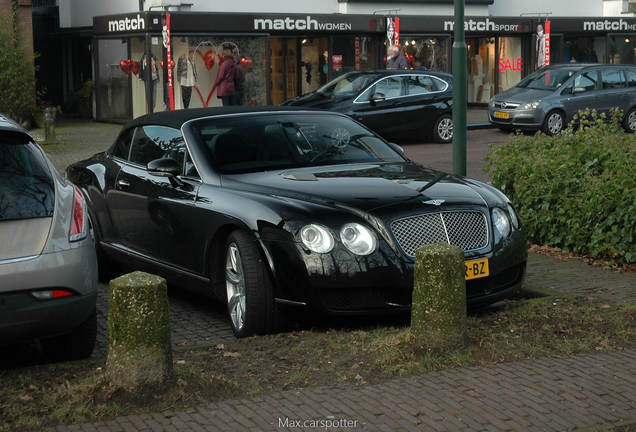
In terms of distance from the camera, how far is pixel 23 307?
14.8ft

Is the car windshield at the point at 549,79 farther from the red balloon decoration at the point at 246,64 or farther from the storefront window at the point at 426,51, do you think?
the red balloon decoration at the point at 246,64

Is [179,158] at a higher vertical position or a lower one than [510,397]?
higher

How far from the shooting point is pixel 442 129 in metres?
19.7

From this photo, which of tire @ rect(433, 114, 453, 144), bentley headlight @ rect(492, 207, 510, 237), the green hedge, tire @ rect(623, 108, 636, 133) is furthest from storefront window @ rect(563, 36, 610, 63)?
bentley headlight @ rect(492, 207, 510, 237)

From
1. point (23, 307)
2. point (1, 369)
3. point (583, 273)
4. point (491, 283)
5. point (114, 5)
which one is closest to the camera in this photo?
point (23, 307)

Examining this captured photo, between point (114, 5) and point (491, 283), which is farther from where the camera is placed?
point (114, 5)

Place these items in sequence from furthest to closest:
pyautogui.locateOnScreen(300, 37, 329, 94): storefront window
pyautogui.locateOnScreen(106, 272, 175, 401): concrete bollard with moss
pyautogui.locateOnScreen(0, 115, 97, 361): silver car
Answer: pyautogui.locateOnScreen(300, 37, 329, 94): storefront window
pyautogui.locateOnScreen(0, 115, 97, 361): silver car
pyautogui.locateOnScreen(106, 272, 175, 401): concrete bollard with moss

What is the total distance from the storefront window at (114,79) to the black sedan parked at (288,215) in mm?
17827

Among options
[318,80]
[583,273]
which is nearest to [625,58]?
[318,80]

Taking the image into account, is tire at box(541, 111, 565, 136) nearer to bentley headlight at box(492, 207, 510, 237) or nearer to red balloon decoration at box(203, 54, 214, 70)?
red balloon decoration at box(203, 54, 214, 70)

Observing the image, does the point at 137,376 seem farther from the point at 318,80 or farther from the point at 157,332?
the point at 318,80

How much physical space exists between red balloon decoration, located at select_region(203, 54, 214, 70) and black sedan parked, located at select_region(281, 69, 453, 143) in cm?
520

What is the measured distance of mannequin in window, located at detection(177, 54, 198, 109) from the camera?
23.3 meters

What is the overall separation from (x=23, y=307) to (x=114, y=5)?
23.4 meters
